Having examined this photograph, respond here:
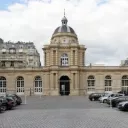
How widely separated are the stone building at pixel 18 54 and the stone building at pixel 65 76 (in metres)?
33.4

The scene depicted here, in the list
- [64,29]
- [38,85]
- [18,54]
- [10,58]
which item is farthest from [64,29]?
[18,54]

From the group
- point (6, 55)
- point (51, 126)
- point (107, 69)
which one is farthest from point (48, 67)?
point (51, 126)

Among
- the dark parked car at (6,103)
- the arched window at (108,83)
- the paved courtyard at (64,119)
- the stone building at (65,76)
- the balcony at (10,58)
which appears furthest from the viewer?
the balcony at (10,58)

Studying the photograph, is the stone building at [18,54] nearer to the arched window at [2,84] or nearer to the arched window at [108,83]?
the arched window at [2,84]

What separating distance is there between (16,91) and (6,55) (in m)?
39.3

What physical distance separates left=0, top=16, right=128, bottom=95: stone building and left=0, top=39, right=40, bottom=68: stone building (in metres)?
33.4

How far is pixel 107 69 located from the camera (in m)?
78.1

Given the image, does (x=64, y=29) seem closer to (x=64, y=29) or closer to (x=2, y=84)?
(x=64, y=29)

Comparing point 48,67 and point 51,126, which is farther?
point 48,67

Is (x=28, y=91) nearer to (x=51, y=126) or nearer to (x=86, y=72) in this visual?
(x=86, y=72)

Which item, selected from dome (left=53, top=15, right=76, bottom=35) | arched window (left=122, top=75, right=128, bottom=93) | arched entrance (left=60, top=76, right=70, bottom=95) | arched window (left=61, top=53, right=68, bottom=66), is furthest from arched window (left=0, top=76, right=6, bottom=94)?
arched window (left=122, top=75, right=128, bottom=93)

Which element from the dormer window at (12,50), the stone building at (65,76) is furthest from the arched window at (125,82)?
the dormer window at (12,50)

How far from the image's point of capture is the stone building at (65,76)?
7675 centimetres

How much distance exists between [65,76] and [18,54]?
143 feet
